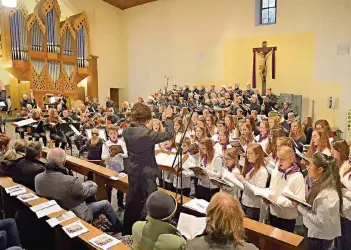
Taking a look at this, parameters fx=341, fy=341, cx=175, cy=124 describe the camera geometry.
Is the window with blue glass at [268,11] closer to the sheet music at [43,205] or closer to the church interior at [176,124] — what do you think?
the church interior at [176,124]

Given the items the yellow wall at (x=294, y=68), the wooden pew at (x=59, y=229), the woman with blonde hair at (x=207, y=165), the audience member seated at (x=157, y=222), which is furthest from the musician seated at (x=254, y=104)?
the audience member seated at (x=157, y=222)

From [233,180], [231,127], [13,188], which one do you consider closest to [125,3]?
[231,127]

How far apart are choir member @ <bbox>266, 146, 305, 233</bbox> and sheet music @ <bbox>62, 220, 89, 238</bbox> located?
1.60 metres

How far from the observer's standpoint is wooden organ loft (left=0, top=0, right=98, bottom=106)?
12883 mm

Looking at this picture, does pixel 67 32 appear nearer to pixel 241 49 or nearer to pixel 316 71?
pixel 241 49

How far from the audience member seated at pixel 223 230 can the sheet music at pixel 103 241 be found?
0.92 meters

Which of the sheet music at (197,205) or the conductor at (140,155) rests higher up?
the conductor at (140,155)

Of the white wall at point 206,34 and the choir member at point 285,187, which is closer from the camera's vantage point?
the choir member at point 285,187

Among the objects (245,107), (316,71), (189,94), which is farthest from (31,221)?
(316,71)

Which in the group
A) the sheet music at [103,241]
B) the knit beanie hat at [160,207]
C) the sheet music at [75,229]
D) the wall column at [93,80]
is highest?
the wall column at [93,80]

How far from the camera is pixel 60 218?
2.88 m

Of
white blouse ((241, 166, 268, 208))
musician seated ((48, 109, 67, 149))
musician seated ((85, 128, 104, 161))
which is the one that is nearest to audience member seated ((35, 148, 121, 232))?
white blouse ((241, 166, 268, 208))

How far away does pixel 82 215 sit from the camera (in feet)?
10.5

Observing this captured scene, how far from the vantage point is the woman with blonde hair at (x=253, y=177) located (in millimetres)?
3346
